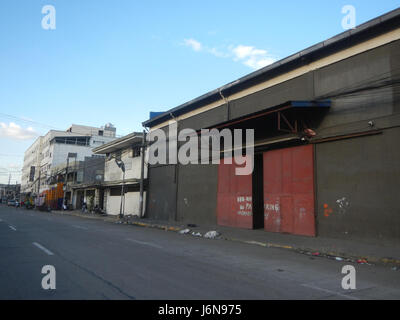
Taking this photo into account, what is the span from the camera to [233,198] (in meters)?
20.1

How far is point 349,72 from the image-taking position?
14.1m

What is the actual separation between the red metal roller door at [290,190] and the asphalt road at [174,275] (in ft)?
15.4

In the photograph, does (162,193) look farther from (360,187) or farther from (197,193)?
(360,187)

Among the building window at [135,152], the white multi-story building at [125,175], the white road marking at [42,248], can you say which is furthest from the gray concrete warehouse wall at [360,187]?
the building window at [135,152]

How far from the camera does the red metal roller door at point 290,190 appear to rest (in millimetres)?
15250

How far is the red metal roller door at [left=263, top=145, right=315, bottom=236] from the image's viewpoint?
50.0 ft

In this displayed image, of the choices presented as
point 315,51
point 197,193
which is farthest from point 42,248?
point 315,51

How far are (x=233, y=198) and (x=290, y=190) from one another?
4.66 m

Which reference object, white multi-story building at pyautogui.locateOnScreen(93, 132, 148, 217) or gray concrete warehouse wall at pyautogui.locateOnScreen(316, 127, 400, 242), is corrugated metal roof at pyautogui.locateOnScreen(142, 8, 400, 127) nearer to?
gray concrete warehouse wall at pyautogui.locateOnScreen(316, 127, 400, 242)

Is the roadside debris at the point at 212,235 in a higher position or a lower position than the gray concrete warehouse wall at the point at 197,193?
lower

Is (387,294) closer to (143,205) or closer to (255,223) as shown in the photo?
(255,223)

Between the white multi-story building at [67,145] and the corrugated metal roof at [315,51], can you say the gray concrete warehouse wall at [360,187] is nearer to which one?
the corrugated metal roof at [315,51]

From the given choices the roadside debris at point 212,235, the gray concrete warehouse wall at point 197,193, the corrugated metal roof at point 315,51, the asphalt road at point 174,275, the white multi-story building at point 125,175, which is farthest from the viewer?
the white multi-story building at point 125,175
